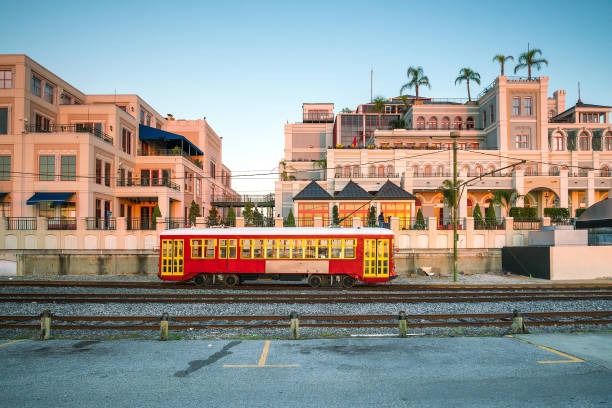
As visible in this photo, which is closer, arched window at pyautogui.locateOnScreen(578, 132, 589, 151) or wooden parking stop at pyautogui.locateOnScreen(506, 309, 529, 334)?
wooden parking stop at pyautogui.locateOnScreen(506, 309, 529, 334)

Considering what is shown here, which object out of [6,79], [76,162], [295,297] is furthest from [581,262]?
[6,79]

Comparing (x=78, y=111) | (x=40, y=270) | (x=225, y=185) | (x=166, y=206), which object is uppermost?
(x=78, y=111)

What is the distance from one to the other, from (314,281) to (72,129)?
31.3 meters

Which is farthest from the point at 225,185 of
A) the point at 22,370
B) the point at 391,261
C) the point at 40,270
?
the point at 22,370

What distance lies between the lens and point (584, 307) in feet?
51.1

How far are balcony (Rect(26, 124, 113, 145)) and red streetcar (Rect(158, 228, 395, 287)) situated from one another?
69.3 ft

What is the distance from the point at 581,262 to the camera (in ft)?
83.2

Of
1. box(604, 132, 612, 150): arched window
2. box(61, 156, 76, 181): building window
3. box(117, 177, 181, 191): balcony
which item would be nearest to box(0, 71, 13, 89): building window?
box(61, 156, 76, 181): building window

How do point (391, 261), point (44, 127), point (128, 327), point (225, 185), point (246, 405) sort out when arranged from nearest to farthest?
1. point (246, 405)
2. point (128, 327)
3. point (391, 261)
4. point (44, 127)
5. point (225, 185)

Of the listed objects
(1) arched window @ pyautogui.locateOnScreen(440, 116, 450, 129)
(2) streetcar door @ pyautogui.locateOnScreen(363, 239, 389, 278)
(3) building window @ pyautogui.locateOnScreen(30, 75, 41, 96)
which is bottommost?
(2) streetcar door @ pyautogui.locateOnScreen(363, 239, 389, 278)

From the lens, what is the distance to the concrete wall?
25234 mm

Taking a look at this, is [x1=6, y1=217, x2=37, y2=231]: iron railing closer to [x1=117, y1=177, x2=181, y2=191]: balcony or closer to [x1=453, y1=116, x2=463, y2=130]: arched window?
[x1=117, y1=177, x2=181, y2=191]: balcony

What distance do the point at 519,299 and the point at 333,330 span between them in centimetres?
889

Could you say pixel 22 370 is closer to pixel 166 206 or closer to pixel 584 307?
pixel 584 307
